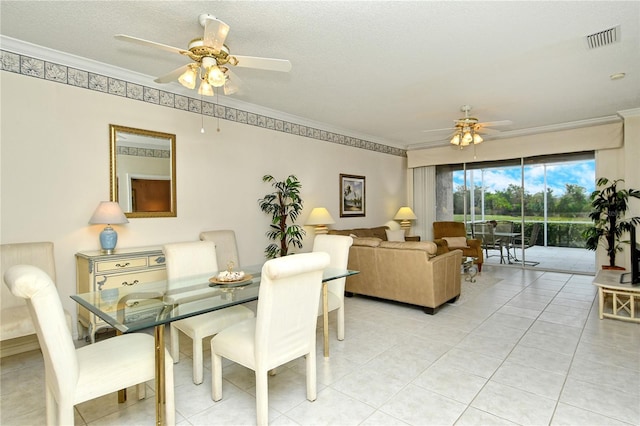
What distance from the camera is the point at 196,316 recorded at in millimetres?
2498

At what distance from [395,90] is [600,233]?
4229mm

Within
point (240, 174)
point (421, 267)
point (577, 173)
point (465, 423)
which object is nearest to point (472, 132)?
point (421, 267)

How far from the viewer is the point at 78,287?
3.20 meters

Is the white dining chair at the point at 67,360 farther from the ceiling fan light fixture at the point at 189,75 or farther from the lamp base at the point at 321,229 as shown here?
the lamp base at the point at 321,229

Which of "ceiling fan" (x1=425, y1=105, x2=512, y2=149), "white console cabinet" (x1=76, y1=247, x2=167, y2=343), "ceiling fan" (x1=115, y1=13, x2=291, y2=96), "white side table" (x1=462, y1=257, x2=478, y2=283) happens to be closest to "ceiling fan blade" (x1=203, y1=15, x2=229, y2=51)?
"ceiling fan" (x1=115, y1=13, x2=291, y2=96)

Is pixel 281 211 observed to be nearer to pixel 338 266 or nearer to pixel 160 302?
pixel 338 266

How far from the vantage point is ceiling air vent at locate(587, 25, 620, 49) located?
2.72 meters

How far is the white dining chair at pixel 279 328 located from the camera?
71.2 inches

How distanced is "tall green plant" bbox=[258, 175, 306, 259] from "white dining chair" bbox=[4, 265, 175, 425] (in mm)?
2868

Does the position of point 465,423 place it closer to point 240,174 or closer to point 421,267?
point 421,267

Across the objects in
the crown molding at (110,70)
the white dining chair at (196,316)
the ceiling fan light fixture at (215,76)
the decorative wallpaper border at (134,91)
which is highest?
the crown molding at (110,70)

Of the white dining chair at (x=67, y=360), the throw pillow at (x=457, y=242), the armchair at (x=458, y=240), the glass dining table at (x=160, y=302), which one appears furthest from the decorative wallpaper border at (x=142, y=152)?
the throw pillow at (x=457, y=242)

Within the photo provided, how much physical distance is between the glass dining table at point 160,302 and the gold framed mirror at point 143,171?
1402 mm

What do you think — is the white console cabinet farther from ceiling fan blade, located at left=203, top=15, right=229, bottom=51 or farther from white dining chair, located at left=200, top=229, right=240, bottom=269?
ceiling fan blade, located at left=203, top=15, right=229, bottom=51
